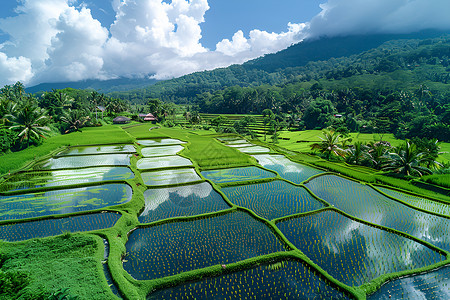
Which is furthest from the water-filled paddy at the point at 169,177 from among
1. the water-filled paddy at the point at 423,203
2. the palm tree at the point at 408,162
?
the palm tree at the point at 408,162


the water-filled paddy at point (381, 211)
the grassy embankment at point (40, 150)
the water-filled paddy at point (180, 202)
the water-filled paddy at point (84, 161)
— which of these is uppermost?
the grassy embankment at point (40, 150)

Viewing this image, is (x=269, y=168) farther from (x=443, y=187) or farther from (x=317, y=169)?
(x=443, y=187)

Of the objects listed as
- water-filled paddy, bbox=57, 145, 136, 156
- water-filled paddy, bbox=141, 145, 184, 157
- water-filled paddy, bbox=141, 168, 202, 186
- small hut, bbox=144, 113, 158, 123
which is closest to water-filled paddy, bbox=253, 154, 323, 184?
water-filled paddy, bbox=141, 168, 202, 186

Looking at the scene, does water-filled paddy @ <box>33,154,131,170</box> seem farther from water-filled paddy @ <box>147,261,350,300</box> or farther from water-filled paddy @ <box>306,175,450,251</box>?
water-filled paddy @ <box>306,175,450,251</box>

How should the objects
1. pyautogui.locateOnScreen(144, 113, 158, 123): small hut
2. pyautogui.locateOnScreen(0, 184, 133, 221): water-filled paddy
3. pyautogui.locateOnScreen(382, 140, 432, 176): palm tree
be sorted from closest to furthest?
pyautogui.locateOnScreen(0, 184, 133, 221): water-filled paddy, pyautogui.locateOnScreen(382, 140, 432, 176): palm tree, pyautogui.locateOnScreen(144, 113, 158, 123): small hut

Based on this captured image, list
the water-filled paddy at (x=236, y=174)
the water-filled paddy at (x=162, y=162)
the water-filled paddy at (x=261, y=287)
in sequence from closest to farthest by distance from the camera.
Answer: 1. the water-filled paddy at (x=261, y=287)
2. the water-filled paddy at (x=236, y=174)
3. the water-filled paddy at (x=162, y=162)

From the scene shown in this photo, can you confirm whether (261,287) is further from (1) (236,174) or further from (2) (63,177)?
(2) (63,177)

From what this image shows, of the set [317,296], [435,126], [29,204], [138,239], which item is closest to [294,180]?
[317,296]

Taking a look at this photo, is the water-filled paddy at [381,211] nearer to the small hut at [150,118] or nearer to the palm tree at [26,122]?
the palm tree at [26,122]
